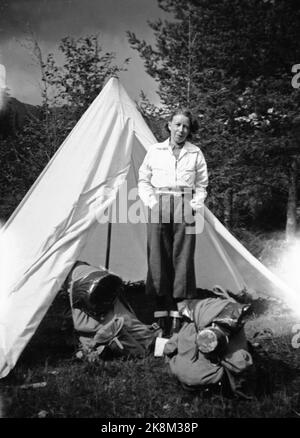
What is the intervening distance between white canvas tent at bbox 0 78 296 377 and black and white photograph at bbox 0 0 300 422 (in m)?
0.01

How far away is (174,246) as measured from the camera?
3.81 meters

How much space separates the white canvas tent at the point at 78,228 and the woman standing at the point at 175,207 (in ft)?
1.18

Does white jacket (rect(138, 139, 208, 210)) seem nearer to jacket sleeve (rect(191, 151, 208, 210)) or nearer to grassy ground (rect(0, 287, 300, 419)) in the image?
jacket sleeve (rect(191, 151, 208, 210))

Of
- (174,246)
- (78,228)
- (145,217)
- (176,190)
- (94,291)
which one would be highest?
(176,190)

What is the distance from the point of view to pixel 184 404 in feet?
8.91

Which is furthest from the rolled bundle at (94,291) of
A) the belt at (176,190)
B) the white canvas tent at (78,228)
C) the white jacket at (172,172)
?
the belt at (176,190)

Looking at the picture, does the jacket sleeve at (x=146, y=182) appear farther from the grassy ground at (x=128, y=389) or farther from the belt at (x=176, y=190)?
the grassy ground at (x=128, y=389)

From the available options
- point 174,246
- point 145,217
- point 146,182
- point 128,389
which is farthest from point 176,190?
point 128,389

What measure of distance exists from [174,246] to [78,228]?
0.85 m

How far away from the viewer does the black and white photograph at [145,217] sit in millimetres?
2803
